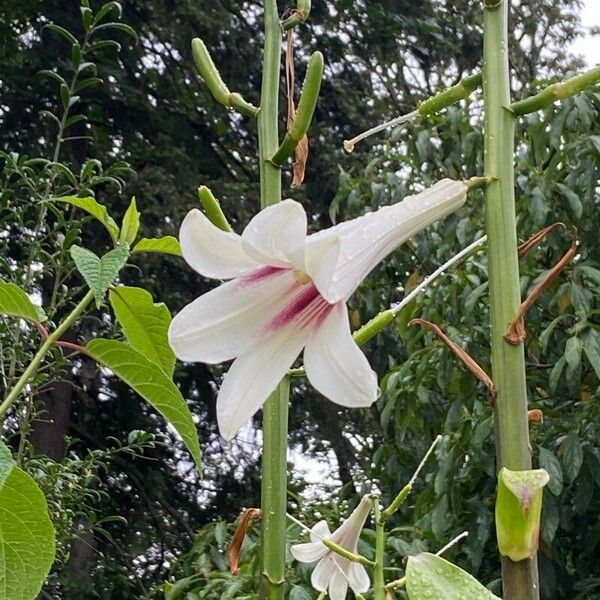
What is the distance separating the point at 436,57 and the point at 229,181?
5.23 ft

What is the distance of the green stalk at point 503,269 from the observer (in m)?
0.37

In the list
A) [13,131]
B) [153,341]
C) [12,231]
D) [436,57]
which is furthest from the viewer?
[436,57]

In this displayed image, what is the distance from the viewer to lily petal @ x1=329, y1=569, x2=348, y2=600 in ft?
2.15

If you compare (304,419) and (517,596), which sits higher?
(304,419)

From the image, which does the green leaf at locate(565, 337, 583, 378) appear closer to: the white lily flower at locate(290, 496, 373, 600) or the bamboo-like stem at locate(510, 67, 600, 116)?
the white lily flower at locate(290, 496, 373, 600)

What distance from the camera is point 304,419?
5480mm

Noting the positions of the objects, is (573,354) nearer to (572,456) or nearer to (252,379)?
(572,456)

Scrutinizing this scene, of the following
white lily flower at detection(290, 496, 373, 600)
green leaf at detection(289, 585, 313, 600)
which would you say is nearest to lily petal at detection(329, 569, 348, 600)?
white lily flower at detection(290, 496, 373, 600)

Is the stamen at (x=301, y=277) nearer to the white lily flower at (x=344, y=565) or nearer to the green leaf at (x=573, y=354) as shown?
the white lily flower at (x=344, y=565)

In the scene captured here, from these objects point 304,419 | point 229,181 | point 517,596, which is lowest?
point 517,596

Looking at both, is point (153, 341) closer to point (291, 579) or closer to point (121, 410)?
point (291, 579)

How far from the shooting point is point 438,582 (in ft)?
1.20

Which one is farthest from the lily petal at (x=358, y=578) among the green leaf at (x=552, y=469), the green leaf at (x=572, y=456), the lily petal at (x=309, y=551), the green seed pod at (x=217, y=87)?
the green leaf at (x=572, y=456)

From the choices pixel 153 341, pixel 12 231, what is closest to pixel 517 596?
pixel 153 341
